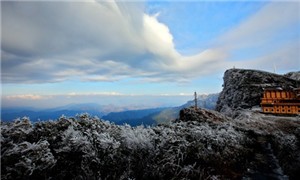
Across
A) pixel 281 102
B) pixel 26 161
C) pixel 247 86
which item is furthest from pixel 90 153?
pixel 247 86

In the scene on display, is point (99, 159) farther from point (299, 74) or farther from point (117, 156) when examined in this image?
point (299, 74)

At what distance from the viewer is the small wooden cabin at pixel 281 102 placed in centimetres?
3884

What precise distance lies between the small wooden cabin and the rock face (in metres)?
14.3

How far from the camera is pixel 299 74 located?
78938 millimetres

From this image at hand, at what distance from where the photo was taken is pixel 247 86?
63.7 metres

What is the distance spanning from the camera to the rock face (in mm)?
58906

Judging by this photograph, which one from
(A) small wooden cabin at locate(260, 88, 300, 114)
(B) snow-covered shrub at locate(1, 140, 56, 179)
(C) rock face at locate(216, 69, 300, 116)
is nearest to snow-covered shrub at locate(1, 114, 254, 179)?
(B) snow-covered shrub at locate(1, 140, 56, 179)

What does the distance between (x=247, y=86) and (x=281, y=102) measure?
2401cm

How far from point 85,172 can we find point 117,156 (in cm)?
160

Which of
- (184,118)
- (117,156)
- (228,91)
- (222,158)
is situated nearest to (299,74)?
(228,91)

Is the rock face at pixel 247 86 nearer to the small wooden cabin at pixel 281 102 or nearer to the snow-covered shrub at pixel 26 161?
the small wooden cabin at pixel 281 102

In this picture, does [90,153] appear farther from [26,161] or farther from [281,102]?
[281,102]

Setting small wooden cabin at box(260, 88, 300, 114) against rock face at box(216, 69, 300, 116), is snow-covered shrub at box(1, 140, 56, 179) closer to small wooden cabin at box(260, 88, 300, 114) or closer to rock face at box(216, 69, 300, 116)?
small wooden cabin at box(260, 88, 300, 114)

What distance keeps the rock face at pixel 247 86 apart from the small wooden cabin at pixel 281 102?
14345 millimetres
